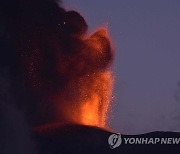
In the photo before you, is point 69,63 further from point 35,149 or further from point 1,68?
point 35,149

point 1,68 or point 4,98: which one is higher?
point 1,68

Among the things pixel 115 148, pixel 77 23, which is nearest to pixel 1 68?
pixel 77 23

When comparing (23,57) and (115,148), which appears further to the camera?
(115,148)

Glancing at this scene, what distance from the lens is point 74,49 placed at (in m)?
A: 126

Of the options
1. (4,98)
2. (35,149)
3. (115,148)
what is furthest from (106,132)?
(4,98)

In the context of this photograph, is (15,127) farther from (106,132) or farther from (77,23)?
(77,23)

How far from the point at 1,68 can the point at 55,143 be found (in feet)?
122

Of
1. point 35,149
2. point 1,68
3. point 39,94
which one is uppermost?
point 1,68

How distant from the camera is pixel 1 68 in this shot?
132625 millimetres

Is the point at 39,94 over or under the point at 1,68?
under

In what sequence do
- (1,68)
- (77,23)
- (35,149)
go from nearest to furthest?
(77,23)
(1,68)
(35,149)

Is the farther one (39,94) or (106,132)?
(106,132)

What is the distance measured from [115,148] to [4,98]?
50.8 m

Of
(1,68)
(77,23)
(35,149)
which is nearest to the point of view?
(77,23)
